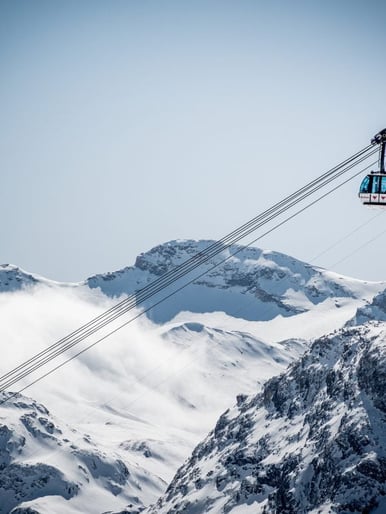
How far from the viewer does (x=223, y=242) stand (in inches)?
1932

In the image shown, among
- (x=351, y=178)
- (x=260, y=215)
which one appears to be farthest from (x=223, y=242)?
(x=351, y=178)

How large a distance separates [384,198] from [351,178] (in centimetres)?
253

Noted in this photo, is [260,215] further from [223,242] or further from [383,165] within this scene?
[383,165]

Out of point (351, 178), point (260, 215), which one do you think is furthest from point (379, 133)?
point (260, 215)

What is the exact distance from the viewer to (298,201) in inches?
1860

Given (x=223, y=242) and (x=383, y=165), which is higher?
(x=383, y=165)

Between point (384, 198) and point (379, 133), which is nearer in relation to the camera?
point (379, 133)

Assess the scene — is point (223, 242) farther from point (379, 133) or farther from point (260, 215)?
point (379, 133)

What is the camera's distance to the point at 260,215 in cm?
4691

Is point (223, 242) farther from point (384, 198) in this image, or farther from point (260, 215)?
point (384, 198)

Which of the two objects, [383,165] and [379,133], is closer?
[379,133]

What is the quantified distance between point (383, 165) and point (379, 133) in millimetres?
3533

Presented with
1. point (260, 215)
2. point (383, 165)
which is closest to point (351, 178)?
point (383, 165)

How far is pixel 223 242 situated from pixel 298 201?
191 inches
